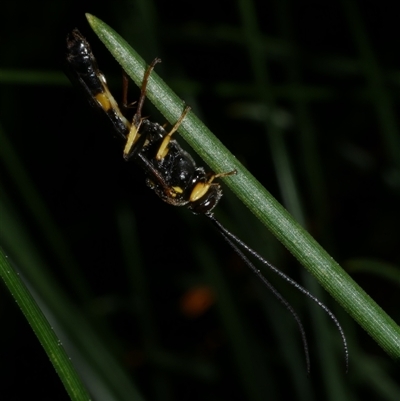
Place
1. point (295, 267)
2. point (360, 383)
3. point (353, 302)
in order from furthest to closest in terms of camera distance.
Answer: point (295, 267), point (360, 383), point (353, 302)

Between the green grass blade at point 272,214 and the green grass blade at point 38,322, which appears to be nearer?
the green grass blade at point 272,214

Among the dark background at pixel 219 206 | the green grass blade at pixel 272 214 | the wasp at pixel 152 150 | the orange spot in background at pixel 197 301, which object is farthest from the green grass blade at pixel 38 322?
the orange spot in background at pixel 197 301

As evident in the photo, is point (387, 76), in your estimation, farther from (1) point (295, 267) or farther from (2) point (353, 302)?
(2) point (353, 302)

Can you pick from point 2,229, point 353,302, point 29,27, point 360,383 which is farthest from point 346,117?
point 353,302

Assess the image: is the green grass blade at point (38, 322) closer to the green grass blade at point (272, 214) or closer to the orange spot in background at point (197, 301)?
the green grass blade at point (272, 214)

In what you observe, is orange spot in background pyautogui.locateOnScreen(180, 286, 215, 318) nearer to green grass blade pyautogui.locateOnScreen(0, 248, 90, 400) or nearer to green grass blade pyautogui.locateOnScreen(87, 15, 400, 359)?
green grass blade pyautogui.locateOnScreen(0, 248, 90, 400)
